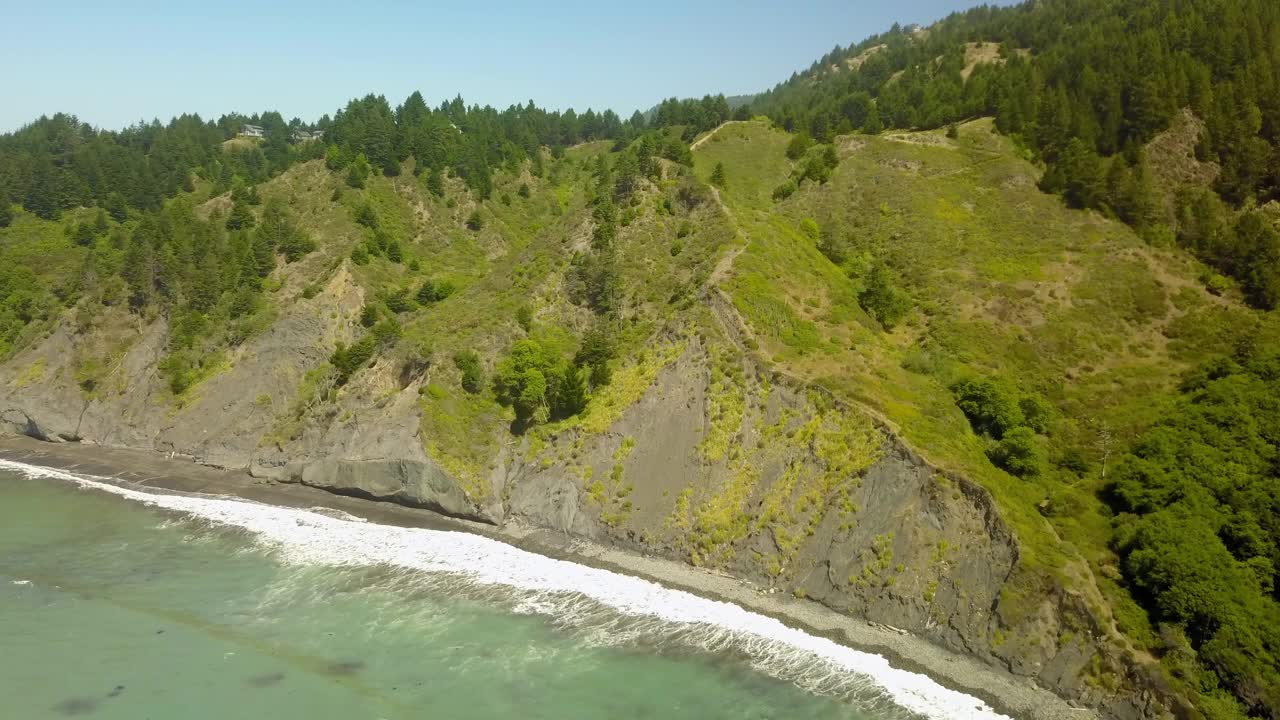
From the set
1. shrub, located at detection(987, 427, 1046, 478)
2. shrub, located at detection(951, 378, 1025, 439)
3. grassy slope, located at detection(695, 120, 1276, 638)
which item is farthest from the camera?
shrub, located at detection(951, 378, 1025, 439)

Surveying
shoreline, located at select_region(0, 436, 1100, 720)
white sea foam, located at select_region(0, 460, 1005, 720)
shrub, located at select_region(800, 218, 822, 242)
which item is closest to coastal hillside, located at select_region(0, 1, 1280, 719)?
shrub, located at select_region(800, 218, 822, 242)

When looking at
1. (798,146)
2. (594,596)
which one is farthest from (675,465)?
(798,146)

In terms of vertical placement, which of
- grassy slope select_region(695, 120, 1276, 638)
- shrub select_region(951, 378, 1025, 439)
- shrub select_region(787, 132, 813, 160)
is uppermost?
shrub select_region(787, 132, 813, 160)

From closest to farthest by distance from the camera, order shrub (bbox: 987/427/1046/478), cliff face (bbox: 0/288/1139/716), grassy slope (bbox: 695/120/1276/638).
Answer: cliff face (bbox: 0/288/1139/716)
grassy slope (bbox: 695/120/1276/638)
shrub (bbox: 987/427/1046/478)

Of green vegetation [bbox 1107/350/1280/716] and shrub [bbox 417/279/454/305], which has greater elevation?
shrub [bbox 417/279/454/305]

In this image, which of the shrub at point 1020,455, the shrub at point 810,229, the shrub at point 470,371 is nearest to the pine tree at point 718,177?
the shrub at point 810,229

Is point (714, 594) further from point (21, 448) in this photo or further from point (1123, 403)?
point (21, 448)

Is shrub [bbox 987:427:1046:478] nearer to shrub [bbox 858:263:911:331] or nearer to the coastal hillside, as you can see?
the coastal hillside

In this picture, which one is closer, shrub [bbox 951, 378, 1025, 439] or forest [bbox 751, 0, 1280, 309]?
shrub [bbox 951, 378, 1025, 439]
